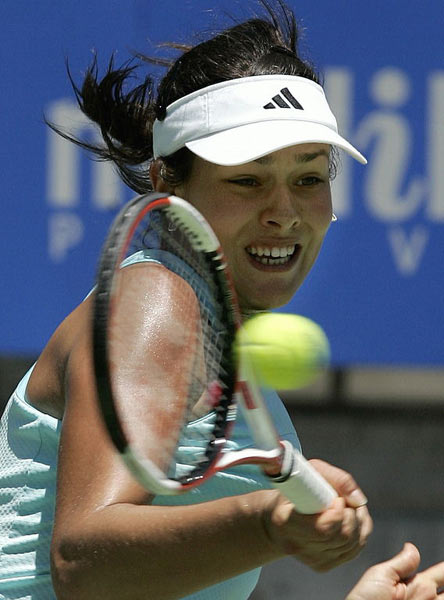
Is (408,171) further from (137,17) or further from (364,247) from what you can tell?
(137,17)

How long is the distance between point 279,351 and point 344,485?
0.78 feet

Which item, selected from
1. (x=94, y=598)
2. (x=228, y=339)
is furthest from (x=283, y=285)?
(x=94, y=598)

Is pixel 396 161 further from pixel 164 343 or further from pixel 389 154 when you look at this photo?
pixel 164 343

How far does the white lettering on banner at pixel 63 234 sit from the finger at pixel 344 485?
270 cm

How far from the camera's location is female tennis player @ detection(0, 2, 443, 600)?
5.23 feet

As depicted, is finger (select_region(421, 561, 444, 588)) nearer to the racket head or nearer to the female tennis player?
the female tennis player

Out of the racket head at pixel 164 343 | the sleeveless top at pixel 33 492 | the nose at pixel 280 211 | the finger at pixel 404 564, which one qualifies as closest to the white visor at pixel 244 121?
the nose at pixel 280 211

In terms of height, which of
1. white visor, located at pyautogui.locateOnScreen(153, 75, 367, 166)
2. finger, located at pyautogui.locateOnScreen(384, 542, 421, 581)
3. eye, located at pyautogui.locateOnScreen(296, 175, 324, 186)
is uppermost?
white visor, located at pyautogui.locateOnScreen(153, 75, 367, 166)

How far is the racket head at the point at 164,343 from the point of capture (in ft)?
4.94

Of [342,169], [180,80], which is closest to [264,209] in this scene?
[180,80]

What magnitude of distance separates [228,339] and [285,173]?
1.34ft

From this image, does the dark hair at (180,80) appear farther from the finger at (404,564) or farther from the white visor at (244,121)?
the finger at (404,564)

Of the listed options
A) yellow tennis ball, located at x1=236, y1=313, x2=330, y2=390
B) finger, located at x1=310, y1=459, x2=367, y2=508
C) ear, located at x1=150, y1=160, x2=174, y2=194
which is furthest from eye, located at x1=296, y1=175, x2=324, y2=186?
finger, located at x1=310, y1=459, x2=367, y2=508

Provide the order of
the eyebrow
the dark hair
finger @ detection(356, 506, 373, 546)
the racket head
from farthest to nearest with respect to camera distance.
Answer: the dark hair
the eyebrow
finger @ detection(356, 506, 373, 546)
the racket head
